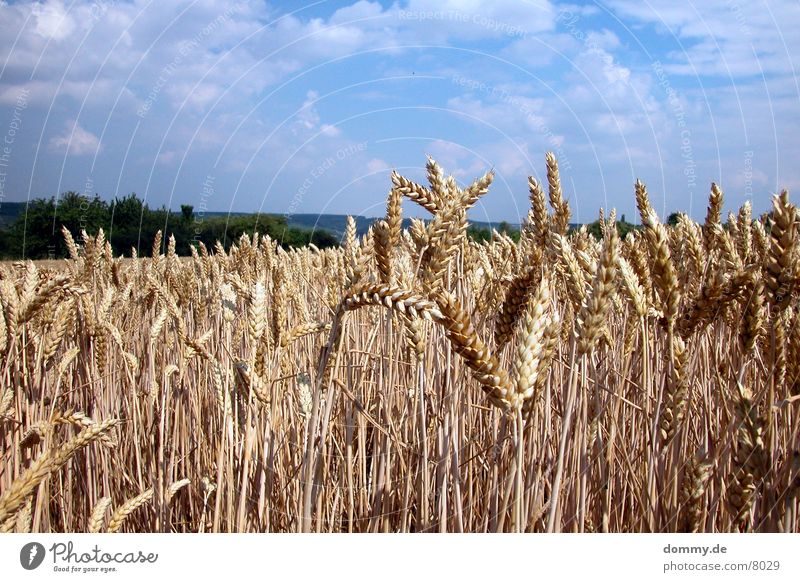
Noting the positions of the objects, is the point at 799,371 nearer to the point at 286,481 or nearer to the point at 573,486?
the point at 573,486

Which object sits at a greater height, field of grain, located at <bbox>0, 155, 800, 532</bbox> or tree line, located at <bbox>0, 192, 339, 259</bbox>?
tree line, located at <bbox>0, 192, 339, 259</bbox>

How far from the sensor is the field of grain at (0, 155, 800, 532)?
1215 mm

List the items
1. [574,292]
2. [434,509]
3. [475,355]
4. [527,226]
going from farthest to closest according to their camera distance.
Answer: [527,226]
[434,509]
[574,292]
[475,355]

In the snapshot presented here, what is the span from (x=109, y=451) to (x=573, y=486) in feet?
4.83

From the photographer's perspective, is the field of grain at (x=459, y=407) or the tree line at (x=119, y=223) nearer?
the field of grain at (x=459, y=407)

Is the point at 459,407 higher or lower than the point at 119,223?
lower

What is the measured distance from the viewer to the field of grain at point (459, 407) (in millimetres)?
1215

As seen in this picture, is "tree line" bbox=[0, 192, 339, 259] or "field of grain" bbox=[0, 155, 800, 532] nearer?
"field of grain" bbox=[0, 155, 800, 532]

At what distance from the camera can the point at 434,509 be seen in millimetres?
1737

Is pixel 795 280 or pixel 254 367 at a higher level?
pixel 795 280

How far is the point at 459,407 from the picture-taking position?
181 cm

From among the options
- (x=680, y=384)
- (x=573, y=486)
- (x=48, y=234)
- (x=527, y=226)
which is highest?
(x=48, y=234)

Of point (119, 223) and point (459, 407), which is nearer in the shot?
point (459, 407)
